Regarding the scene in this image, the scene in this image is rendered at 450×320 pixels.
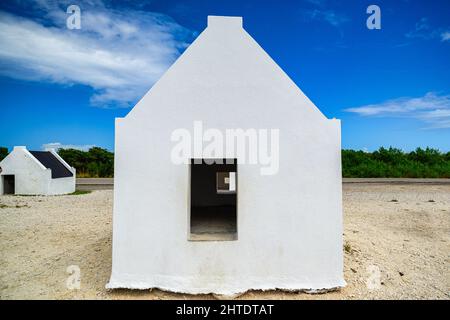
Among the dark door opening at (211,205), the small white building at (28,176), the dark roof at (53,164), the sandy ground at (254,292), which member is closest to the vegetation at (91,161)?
the dark roof at (53,164)

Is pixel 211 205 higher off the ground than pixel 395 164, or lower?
lower

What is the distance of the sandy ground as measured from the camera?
607 cm

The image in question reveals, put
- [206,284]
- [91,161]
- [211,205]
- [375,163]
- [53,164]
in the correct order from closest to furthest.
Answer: [206,284]
[211,205]
[53,164]
[375,163]
[91,161]

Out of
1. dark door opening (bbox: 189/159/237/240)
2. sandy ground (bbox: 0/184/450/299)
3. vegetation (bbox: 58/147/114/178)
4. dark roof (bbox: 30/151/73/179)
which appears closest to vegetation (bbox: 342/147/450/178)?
sandy ground (bbox: 0/184/450/299)

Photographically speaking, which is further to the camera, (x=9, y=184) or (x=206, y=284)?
(x=9, y=184)

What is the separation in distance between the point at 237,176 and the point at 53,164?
2048 cm

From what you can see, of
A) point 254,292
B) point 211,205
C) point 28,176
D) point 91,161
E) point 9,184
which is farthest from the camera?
point 91,161

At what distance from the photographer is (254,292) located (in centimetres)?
552

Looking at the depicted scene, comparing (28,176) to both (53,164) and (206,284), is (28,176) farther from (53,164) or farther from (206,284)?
(206,284)

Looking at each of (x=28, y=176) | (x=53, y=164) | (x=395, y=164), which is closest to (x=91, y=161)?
(x=53, y=164)

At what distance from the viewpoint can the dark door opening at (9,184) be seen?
19906mm

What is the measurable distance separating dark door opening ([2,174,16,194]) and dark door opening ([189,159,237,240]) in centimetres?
1637

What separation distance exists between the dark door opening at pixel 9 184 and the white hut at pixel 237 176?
19407 millimetres
